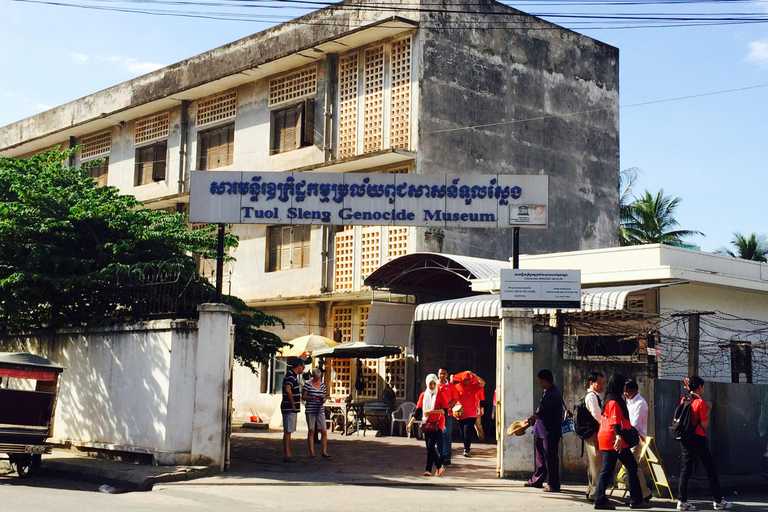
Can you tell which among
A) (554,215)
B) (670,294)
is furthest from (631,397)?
(554,215)

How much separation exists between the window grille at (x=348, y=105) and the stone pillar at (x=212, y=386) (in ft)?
35.9

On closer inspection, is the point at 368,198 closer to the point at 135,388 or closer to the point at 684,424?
the point at 135,388

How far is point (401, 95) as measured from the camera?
2230 cm

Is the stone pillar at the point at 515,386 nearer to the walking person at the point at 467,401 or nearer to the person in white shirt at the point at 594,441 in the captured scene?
the person in white shirt at the point at 594,441

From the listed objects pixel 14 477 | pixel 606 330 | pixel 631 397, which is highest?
pixel 606 330

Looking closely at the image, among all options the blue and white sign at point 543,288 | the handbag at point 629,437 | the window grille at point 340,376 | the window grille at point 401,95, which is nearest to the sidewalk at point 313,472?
the handbag at point 629,437

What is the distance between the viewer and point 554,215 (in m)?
24.8

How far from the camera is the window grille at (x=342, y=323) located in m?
23.4

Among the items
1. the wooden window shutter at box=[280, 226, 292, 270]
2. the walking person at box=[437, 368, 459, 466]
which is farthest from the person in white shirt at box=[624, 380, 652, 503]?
the wooden window shutter at box=[280, 226, 292, 270]

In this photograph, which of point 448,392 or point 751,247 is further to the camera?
point 751,247

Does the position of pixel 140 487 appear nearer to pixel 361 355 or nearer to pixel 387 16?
pixel 361 355

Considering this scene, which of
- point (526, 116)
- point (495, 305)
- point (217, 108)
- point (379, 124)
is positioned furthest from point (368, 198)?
point (217, 108)

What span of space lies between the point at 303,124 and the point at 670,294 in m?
11.4

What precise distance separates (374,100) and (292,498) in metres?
14.2
